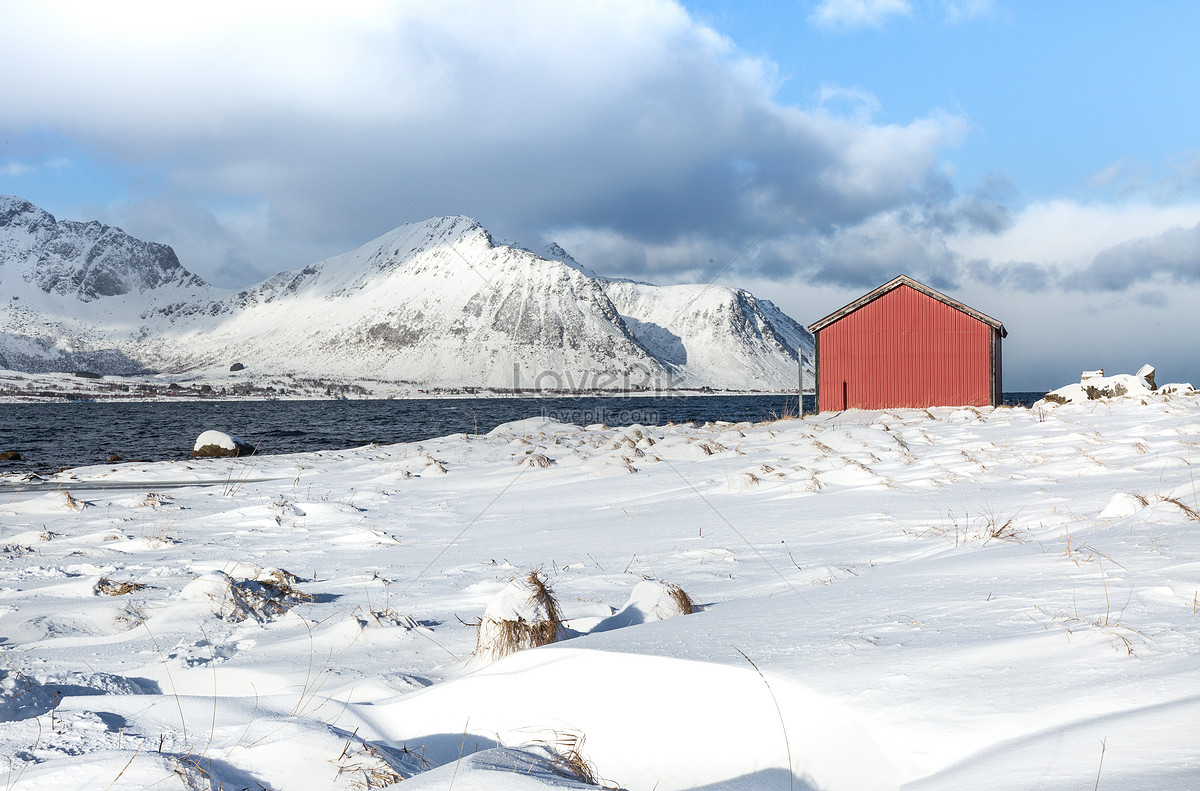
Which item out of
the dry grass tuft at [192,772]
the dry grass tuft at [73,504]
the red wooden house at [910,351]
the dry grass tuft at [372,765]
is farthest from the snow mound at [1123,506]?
the red wooden house at [910,351]

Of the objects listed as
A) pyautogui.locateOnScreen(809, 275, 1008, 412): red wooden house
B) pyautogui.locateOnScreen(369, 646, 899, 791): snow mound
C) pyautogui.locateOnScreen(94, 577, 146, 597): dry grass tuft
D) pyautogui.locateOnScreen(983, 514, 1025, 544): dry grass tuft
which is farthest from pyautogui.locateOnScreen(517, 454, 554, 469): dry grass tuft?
pyautogui.locateOnScreen(809, 275, 1008, 412): red wooden house

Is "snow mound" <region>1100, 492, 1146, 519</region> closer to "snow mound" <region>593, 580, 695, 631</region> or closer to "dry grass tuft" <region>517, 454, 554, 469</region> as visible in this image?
"snow mound" <region>593, 580, 695, 631</region>

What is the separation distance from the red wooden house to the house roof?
0.10 ft

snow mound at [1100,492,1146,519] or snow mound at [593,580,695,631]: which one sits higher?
snow mound at [1100,492,1146,519]

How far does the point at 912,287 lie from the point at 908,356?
97.5 inches

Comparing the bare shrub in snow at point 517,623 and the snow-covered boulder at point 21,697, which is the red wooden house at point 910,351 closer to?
the bare shrub in snow at point 517,623

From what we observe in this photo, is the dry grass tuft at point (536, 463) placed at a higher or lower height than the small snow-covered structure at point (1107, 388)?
lower

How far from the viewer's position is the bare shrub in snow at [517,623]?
332cm

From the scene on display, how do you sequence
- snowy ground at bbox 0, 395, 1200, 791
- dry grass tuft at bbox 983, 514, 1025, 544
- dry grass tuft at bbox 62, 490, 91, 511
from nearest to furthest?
snowy ground at bbox 0, 395, 1200, 791 → dry grass tuft at bbox 983, 514, 1025, 544 → dry grass tuft at bbox 62, 490, 91, 511

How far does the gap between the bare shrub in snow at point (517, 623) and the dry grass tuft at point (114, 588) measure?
3.02 metres

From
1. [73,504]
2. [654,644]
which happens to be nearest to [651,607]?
[654,644]

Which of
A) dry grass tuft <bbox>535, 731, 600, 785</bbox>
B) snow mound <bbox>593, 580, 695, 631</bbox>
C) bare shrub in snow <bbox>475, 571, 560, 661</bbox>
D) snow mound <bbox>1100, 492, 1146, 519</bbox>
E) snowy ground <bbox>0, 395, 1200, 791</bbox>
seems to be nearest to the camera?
snowy ground <bbox>0, 395, 1200, 791</bbox>

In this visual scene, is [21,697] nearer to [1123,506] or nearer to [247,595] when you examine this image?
[247,595]

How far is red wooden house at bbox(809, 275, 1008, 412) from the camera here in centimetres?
2505
